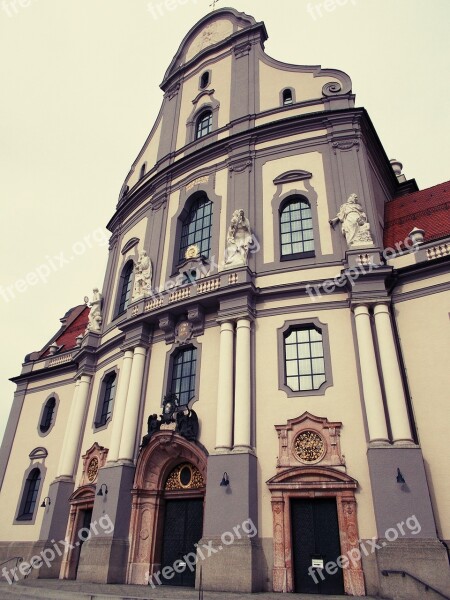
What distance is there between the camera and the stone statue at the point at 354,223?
611 inches

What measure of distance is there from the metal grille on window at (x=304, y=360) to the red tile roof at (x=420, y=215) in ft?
16.4

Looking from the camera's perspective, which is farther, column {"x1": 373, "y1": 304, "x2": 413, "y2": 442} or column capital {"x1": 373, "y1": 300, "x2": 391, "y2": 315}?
column capital {"x1": 373, "y1": 300, "x2": 391, "y2": 315}

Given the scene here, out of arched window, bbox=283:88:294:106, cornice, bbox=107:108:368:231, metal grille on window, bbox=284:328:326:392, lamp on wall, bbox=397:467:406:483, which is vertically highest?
arched window, bbox=283:88:294:106

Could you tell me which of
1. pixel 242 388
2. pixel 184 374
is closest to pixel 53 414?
pixel 184 374

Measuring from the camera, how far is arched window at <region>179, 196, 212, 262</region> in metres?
19.4

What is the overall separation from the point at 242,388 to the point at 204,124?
14.6 meters

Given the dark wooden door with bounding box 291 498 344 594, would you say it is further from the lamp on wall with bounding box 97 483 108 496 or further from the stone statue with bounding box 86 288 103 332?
the stone statue with bounding box 86 288 103 332

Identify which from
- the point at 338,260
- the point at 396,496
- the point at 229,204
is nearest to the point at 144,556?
the point at 396,496

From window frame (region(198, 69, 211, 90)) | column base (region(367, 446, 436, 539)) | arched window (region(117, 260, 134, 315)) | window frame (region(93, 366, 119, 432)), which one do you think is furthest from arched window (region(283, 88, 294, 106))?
column base (region(367, 446, 436, 539))

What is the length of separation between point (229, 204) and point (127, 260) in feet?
21.5

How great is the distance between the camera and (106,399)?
19.8 meters

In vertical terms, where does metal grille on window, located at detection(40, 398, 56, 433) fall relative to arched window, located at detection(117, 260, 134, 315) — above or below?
below

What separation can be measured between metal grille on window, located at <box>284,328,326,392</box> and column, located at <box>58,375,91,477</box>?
10081 mm

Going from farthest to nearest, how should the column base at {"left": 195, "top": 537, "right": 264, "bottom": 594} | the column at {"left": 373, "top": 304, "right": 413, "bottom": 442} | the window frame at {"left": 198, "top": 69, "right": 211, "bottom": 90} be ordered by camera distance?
1. the window frame at {"left": 198, "top": 69, "right": 211, "bottom": 90}
2. the column at {"left": 373, "top": 304, "right": 413, "bottom": 442}
3. the column base at {"left": 195, "top": 537, "right": 264, "bottom": 594}
